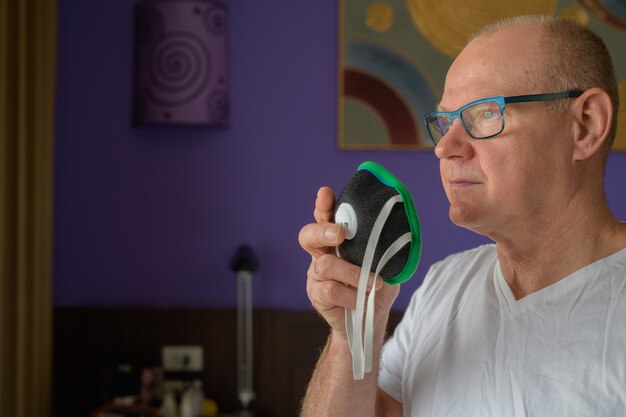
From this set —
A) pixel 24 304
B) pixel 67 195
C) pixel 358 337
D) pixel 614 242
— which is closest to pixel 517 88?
pixel 614 242

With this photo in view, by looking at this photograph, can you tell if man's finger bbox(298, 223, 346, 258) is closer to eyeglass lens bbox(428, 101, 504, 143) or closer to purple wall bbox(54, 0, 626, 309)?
eyeglass lens bbox(428, 101, 504, 143)

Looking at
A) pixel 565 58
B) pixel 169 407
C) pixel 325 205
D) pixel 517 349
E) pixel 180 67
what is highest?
pixel 180 67

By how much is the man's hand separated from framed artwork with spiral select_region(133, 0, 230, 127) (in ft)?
5.50

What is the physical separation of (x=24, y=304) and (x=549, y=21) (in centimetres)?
196

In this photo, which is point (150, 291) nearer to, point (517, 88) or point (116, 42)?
point (116, 42)

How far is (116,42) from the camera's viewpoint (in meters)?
2.73

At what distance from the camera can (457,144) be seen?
1085mm

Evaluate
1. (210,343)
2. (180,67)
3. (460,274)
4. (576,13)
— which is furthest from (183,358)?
(576,13)

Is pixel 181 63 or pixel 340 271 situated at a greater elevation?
pixel 181 63

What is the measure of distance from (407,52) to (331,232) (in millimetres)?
1846

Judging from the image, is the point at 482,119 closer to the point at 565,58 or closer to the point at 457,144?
the point at 457,144

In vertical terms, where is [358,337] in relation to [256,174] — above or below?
below

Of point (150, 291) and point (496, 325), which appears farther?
point (150, 291)

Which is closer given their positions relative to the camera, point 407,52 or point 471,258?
point 471,258
